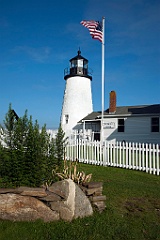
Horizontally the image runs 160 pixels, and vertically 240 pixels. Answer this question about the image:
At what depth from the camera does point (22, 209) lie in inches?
165

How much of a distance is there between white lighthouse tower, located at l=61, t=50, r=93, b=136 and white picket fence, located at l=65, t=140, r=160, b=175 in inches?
505

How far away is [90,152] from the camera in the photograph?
39.8 ft

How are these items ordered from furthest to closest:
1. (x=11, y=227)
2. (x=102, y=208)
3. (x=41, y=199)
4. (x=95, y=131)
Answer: (x=95, y=131) → (x=102, y=208) → (x=41, y=199) → (x=11, y=227)

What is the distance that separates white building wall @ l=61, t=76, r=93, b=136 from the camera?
85.4 feet

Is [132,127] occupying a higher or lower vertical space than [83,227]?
higher

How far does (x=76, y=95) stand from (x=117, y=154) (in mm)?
15927

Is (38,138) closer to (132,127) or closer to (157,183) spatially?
(157,183)

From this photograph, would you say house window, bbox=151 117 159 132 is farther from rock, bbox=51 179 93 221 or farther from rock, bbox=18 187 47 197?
rock, bbox=18 187 47 197

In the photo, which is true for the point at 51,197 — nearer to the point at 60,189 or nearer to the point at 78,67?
the point at 60,189

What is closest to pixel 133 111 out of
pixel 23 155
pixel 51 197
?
pixel 23 155

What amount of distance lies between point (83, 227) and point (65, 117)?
22986mm

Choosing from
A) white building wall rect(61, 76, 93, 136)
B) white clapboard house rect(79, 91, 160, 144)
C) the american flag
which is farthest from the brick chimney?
the american flag

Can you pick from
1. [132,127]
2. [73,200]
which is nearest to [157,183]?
[73,200]

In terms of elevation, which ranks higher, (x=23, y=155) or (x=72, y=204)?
(x=23, y=155)
